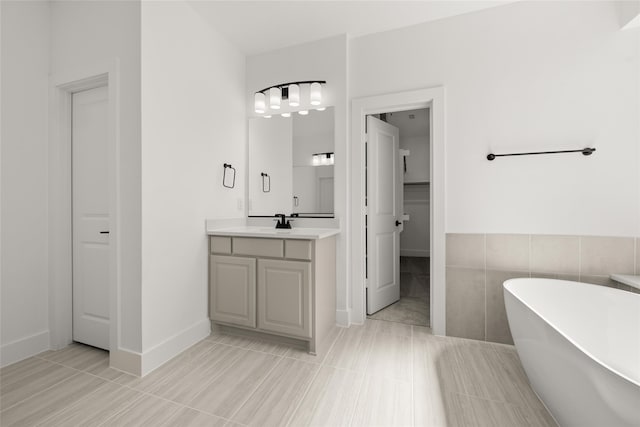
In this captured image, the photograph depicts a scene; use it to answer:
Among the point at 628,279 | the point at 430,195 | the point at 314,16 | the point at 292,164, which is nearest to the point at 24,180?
the point at 292,164

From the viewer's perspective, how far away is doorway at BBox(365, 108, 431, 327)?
268 cm

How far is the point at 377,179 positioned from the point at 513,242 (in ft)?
4.16

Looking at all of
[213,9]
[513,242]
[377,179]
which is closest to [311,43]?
[213,9]

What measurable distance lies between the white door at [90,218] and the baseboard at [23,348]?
181 millimetres

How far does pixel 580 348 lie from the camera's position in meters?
1.04

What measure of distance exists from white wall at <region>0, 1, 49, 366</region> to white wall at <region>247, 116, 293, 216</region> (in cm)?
161

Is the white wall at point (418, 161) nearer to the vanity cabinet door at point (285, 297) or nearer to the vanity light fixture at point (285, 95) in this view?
the vanity light fixture at point (285, 95)

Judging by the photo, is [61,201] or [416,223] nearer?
[61,201]

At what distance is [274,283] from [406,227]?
161 inches

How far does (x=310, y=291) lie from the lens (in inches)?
79.2

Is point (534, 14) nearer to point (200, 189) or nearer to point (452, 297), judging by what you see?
point (452, 297)

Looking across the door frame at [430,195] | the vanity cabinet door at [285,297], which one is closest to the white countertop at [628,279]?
the door frame at [430,195]

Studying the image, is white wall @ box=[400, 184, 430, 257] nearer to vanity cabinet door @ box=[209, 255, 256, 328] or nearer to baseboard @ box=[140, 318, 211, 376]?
vanity cabinet door @ box=[209, 255, 256, 328]

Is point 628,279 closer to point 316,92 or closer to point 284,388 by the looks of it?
point 284,388
